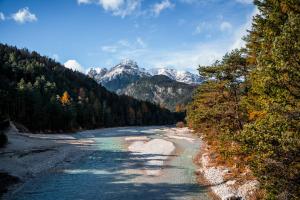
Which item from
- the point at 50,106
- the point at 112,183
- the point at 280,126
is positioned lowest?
the point at 112,183

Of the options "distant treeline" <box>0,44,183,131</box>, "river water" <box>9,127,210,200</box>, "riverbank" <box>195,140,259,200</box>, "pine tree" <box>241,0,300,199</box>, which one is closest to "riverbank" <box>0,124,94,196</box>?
"river water" <box>9,127,210,200</box>

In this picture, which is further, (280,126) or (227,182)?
(227,182)

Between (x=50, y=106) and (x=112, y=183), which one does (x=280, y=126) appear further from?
(x=50, y=106)

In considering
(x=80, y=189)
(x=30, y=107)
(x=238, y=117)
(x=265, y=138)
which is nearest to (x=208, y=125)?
(x=238, y=117)

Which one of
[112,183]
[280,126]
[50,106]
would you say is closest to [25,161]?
[112,183]

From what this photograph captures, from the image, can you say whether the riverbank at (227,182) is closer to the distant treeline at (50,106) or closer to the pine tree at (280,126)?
the pine tree at (280,126)

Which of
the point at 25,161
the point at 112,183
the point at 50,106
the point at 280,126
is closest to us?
the point at 280,126

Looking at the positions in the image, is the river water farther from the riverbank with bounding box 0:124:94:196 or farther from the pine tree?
the pine tree

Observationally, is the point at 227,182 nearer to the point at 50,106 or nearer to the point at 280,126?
the point at 280,126

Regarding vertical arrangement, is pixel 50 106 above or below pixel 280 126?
above

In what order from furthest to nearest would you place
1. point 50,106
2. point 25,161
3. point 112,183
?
point 50,106, point 25,161, point 112,183

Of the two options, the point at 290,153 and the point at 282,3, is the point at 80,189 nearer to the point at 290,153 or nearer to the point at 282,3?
the point at 290,153

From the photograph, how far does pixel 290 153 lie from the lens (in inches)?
516

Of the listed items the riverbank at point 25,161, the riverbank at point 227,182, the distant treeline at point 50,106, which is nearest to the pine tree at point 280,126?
the riverbank at point 227,182
